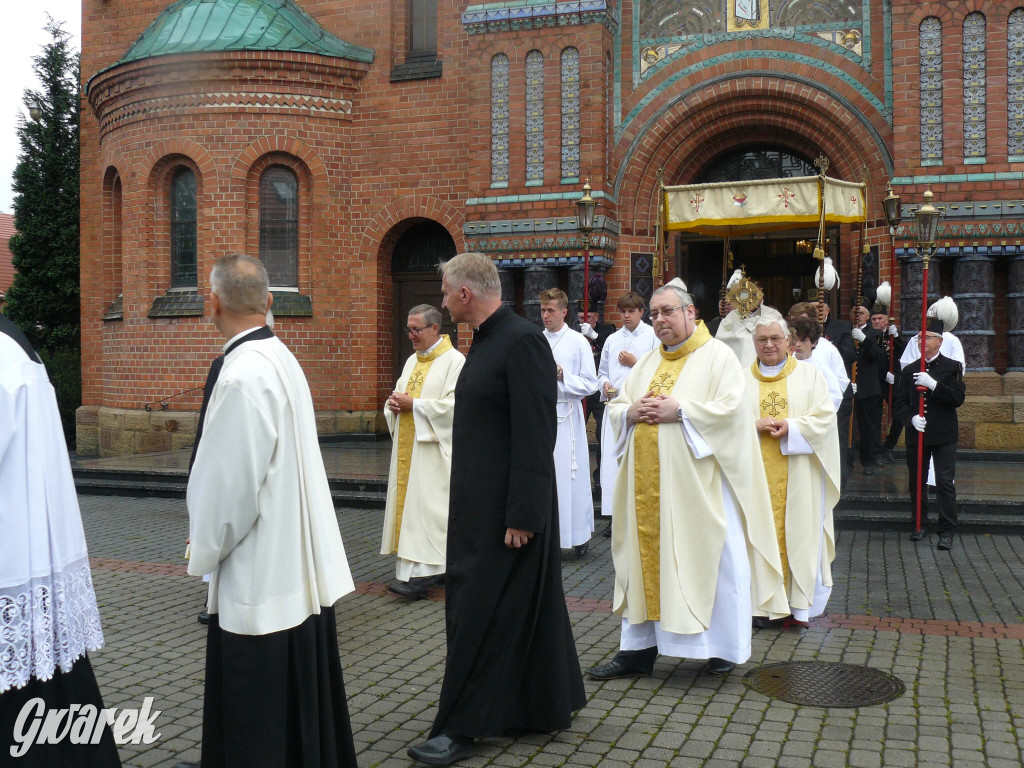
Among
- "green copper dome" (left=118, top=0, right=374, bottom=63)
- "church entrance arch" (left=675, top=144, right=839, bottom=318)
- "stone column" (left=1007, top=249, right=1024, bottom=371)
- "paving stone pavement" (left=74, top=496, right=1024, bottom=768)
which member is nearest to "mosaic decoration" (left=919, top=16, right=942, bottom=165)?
"stone column" (left=1007, top=249, right=1024, bottom=371)

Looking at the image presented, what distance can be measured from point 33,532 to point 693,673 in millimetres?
3502

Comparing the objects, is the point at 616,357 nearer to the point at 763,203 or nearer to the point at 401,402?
the point at 401,402

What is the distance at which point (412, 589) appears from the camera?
7262mm

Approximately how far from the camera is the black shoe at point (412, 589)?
725cm

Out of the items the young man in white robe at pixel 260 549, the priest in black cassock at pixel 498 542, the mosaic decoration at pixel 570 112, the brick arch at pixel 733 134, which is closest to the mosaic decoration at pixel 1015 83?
the brick arch at pixel 733 134

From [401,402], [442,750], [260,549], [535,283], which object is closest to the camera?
[260,549]

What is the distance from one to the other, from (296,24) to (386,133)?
2344mm

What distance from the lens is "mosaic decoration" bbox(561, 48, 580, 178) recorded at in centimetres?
1459

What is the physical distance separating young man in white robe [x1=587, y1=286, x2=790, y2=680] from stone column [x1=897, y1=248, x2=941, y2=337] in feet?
27.7

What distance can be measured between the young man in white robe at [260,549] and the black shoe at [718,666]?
7.99 ft

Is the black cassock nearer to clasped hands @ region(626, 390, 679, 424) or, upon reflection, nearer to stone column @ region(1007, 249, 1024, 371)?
clasped hands @ region(626, 390, 679, 424)

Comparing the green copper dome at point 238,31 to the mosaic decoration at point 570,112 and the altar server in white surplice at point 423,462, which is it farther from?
the altar server in white surplice at point 423,462

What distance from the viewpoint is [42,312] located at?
2144 centimetres

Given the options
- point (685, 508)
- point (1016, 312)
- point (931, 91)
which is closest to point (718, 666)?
point (685, 508)
